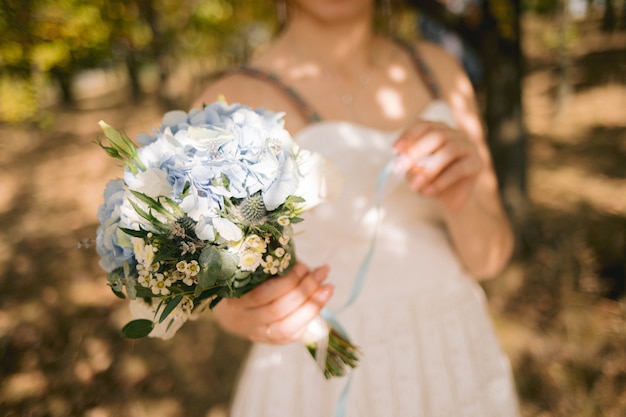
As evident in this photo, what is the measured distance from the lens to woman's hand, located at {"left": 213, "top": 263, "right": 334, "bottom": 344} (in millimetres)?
1248

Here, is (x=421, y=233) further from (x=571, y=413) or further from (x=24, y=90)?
(x=571, y=413)

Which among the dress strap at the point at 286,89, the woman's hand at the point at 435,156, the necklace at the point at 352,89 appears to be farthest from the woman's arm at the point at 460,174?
the dress strap at the point at 286,89

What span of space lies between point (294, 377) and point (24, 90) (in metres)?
1.70

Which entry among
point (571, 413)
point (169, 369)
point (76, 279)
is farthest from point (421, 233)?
point (76, 279)

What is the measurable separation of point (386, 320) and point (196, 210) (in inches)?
45.1

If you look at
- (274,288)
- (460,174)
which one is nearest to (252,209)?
(274,288)

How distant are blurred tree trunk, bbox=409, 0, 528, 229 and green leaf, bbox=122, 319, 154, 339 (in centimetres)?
294

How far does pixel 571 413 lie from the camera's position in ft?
10.8

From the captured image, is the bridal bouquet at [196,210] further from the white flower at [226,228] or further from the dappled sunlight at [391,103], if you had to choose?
the dappled sunlight at [391,103]

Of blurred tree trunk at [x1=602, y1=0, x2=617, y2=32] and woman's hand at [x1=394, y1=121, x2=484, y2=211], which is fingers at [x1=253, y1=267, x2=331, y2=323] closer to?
woman's hand at [x1=394, y1=121, x2=484, y2=211]

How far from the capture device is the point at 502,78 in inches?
147

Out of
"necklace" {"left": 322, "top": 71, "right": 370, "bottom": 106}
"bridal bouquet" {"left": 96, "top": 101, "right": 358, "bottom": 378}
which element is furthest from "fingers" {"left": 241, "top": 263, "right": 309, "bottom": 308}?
"necklace" {"left": 322, "top": 71, "right": 370, "bottom": 106}

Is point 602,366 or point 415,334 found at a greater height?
point 415,334

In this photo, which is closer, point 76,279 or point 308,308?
point 308,308
